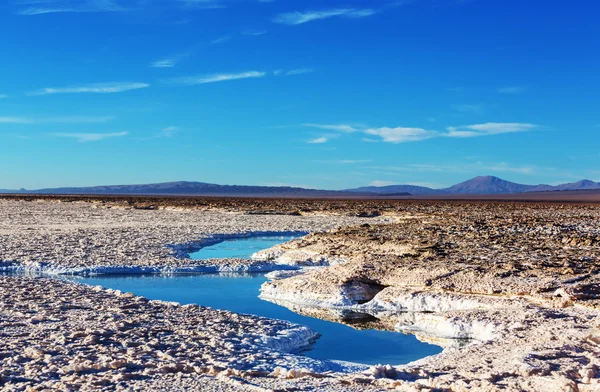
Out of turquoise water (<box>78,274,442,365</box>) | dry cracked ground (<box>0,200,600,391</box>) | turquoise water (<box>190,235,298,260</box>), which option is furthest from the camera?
turquoise water (<box>190,235,298,260</box>)

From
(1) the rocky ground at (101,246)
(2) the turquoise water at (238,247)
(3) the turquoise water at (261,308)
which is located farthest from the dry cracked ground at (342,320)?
(2) the turquoise water at (238,247)

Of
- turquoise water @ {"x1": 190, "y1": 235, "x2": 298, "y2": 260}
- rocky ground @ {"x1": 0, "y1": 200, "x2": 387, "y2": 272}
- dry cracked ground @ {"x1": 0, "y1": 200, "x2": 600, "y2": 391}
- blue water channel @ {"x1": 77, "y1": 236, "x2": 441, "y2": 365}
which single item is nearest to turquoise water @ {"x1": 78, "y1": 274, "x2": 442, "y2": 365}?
blue water channel @ {"x1": 77, "y1": 236, "x2": 441, "y2": 365}

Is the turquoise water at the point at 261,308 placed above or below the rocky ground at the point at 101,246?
below

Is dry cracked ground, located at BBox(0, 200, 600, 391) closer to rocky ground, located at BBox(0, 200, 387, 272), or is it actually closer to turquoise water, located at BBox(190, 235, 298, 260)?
rocky ground, located at BBox(0, 200, 387, 272)

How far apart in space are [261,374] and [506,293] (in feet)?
15.1

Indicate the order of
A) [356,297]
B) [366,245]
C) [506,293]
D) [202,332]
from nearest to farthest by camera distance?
[202,332], [506,293], [356,297], [366,245]

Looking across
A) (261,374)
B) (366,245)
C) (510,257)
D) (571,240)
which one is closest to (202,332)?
(261,374)

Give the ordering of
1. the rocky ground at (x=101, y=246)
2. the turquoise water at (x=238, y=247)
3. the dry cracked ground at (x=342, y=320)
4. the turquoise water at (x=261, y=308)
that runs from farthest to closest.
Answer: the turquoise water at (x=238, y=247)
the rocky ground at (x=101, y=246)
the turquoise water at (x=261, y=308)
the dry cracked ground at (x=342, y=320)

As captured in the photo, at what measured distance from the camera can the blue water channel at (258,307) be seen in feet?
23.6

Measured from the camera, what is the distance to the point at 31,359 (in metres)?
6.00

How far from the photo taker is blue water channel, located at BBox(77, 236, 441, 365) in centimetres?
720

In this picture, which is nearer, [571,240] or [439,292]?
[439,292]

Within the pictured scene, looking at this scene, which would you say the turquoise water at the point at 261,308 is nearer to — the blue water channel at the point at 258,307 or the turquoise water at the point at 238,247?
the blue water channel at the point at 258,307

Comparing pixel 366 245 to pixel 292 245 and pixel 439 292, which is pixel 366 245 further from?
pixel 439 292
